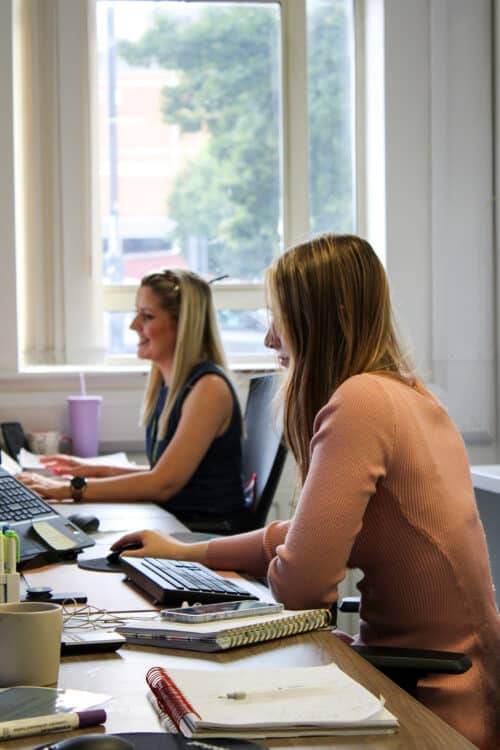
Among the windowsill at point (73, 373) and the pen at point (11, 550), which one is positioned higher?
the pen at point (11, 550)

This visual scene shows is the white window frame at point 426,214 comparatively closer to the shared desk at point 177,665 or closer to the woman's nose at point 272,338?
the woman's nose at point 272,338

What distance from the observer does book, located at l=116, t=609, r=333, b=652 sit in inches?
44.0

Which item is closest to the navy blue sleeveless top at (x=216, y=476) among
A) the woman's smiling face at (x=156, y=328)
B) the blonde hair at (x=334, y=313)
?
the woman's smiling face at (x=156, y=328)

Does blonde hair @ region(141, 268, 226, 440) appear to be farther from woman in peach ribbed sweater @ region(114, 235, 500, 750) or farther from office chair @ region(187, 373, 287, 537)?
woman in peach ribbed sweater @ region(114, 235, 500, 750)

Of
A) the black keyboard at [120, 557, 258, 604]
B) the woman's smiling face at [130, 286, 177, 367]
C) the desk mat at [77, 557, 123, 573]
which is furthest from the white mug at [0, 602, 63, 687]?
the woman's smiling face at [130, 286, 177, 367]

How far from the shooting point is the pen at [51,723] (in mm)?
827

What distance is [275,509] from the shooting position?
11.5ft

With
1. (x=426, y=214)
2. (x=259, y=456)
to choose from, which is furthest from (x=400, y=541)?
(x=426, y=214)

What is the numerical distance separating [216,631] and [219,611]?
8cm

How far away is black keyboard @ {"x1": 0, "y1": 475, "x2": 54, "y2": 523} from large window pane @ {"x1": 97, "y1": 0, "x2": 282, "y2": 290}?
1.80 m

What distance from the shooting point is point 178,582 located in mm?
1357

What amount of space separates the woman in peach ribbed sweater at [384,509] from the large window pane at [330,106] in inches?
89.2

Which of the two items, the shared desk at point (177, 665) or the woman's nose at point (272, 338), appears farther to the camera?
the woman's nose at point (272, 338)

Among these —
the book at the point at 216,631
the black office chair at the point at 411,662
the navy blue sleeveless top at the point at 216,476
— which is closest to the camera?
the book at the point at 216,631
